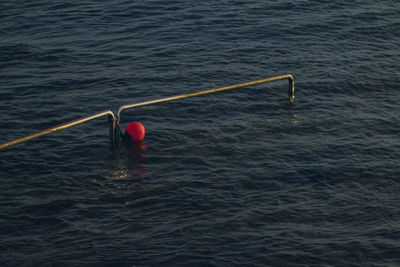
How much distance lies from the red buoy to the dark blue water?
0.43m

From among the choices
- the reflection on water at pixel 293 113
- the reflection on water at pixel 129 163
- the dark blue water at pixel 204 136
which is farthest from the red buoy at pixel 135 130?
the reflection on water at pixel 293 113

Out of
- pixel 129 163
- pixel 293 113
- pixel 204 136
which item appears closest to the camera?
pixel 129 163

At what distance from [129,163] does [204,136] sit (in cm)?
305

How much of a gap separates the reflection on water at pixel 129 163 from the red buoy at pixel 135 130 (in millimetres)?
196

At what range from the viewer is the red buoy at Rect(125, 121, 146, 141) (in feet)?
68.1

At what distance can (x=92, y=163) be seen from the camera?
1964 cm

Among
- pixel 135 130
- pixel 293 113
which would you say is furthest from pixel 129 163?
pixel 293 113

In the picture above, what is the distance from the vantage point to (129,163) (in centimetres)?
1969

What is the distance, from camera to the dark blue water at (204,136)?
15758 millimetres

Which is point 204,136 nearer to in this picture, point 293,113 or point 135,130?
point 135,130

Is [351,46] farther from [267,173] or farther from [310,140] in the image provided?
[267,173]

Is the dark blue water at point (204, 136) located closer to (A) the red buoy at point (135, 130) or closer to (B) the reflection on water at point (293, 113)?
(B) the reflection on water at point (293, 113)

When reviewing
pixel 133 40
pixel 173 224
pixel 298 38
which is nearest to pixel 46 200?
pixel 173 224

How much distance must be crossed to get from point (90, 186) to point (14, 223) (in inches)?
104
